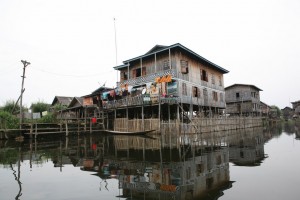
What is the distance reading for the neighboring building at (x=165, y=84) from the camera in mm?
23938

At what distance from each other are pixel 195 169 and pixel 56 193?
4.53m

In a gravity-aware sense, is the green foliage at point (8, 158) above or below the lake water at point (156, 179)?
below

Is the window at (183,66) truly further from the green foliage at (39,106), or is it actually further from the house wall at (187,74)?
the green foliage at (39,106)

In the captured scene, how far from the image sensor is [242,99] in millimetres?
47531

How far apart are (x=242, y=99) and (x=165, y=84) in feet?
94.8

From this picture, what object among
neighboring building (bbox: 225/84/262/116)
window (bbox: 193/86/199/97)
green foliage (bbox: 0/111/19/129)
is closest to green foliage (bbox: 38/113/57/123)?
green foliage (bbox: 0/111/19/129)

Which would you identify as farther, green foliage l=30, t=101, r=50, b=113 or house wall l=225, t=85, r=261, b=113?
house wall l=225, t=85, r=261, b=113

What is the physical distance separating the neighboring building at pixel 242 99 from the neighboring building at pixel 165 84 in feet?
57.2

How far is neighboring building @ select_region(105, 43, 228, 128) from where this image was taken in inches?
942

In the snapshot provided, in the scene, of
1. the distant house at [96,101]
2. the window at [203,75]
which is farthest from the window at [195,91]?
the distant house at [96,101]

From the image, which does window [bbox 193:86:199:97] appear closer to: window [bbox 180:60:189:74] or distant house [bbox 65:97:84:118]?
window [bbox 180:60:189:74]

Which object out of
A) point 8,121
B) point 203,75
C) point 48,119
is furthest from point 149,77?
point 8,121

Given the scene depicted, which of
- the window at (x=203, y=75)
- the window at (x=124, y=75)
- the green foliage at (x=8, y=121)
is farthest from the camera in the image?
the window at (x=124, y=75)

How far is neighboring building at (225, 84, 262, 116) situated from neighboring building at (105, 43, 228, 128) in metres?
17.4
